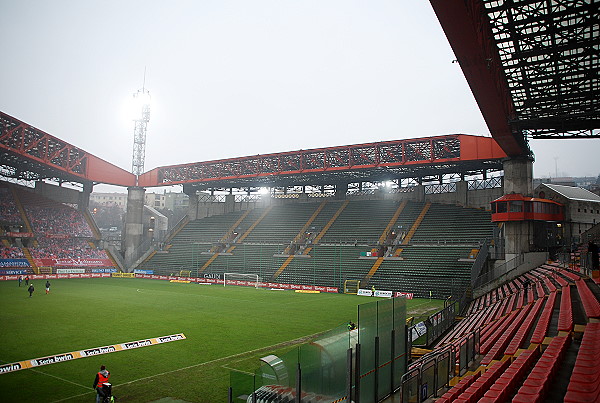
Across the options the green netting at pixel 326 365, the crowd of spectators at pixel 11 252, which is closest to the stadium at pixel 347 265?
the green netting at pixel 326 365

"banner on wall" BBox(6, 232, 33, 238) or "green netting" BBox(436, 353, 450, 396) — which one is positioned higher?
"banner on wall" BBox(6, 232, 33, 238)

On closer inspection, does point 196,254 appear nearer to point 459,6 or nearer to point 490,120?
point 490,120

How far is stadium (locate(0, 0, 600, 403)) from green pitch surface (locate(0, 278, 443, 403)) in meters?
0.13

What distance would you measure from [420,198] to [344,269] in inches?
758

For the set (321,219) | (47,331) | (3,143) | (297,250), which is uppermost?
(3,143)

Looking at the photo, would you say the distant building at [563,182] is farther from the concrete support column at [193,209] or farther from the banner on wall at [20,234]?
the banner on wall at [20,234]

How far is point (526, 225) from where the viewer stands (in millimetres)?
37688

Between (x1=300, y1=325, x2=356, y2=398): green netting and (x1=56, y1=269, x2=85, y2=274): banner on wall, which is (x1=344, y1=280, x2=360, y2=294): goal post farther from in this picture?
(x1=56, y1=269, x2=85, y2=274): banner on wall

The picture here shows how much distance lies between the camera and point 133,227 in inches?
2660

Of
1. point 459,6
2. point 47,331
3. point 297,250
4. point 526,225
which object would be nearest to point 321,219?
point 297,250

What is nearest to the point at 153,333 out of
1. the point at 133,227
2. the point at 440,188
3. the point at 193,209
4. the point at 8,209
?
the point at 440,188

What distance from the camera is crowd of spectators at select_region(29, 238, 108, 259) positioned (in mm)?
59138

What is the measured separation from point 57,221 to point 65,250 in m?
5.76

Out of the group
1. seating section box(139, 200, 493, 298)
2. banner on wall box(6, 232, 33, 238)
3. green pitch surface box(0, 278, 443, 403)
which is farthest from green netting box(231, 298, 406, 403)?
banner on wall box(6, 232, 33, 238)
